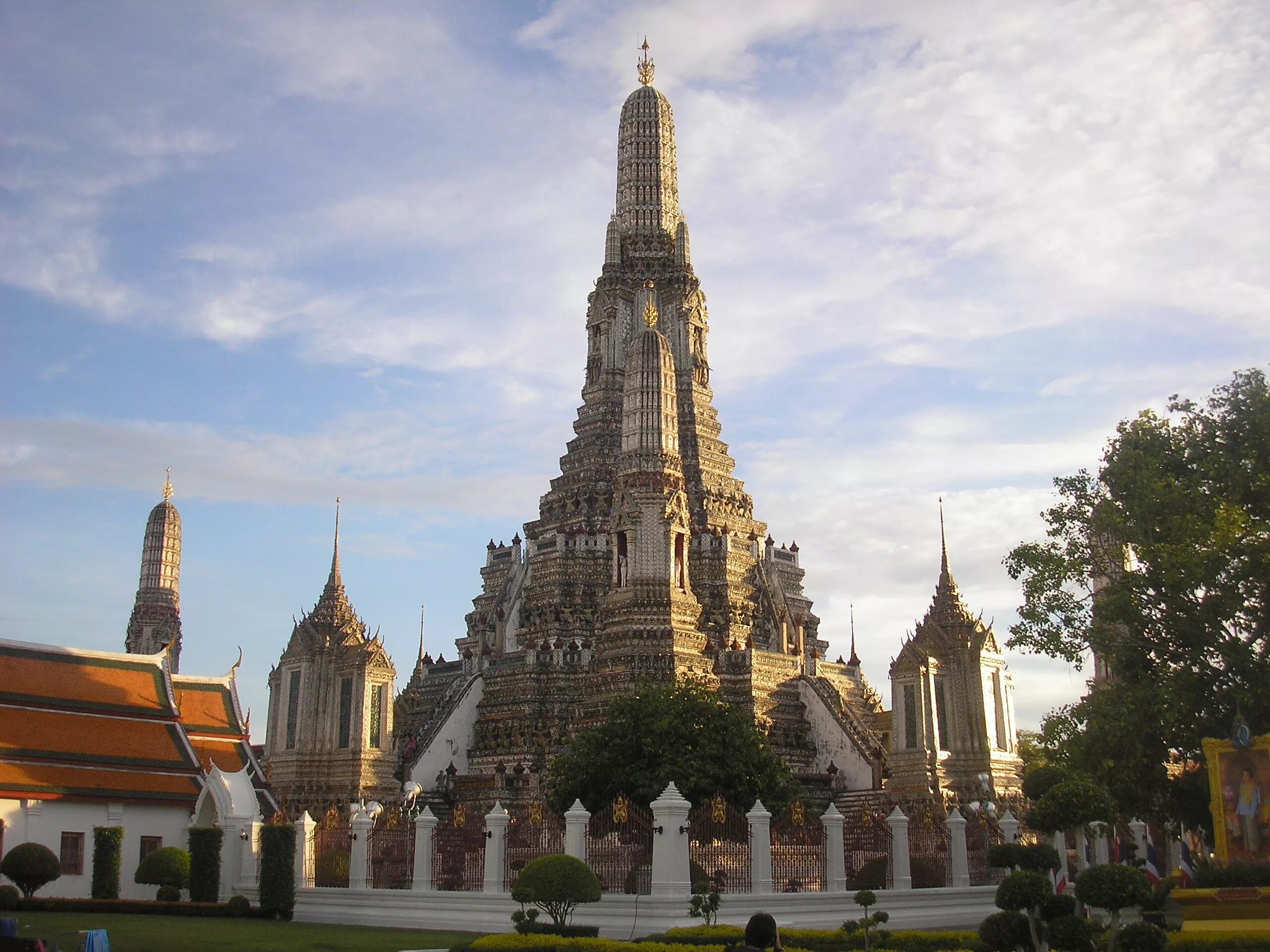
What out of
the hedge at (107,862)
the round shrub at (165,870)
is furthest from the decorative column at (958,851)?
the hedge at (107,862)

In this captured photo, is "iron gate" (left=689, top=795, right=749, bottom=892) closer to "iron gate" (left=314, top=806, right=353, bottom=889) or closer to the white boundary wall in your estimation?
the white boundary wall

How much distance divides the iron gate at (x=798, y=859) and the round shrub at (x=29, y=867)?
1375 cm

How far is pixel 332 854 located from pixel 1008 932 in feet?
53.0

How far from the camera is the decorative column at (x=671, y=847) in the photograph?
22.9 meters

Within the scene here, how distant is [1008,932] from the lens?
16.3m

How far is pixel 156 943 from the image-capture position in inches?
768

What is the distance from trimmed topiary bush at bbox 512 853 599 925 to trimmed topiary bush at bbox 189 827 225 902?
10.1 m

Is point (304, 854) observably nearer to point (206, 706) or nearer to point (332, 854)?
point (332, 854)

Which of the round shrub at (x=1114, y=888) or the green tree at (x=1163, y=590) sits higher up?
the green tree at (x=1163, y=590)

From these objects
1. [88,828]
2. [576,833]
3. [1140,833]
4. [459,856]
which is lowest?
[459,856]

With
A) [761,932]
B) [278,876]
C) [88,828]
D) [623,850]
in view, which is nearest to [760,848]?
[623,850]

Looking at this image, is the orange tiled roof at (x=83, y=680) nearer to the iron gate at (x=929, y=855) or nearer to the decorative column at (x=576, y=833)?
the decorative column at (x=576, y=833)

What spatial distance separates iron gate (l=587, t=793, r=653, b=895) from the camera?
2395 cm

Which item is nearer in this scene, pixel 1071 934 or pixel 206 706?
pixel 1071 934
